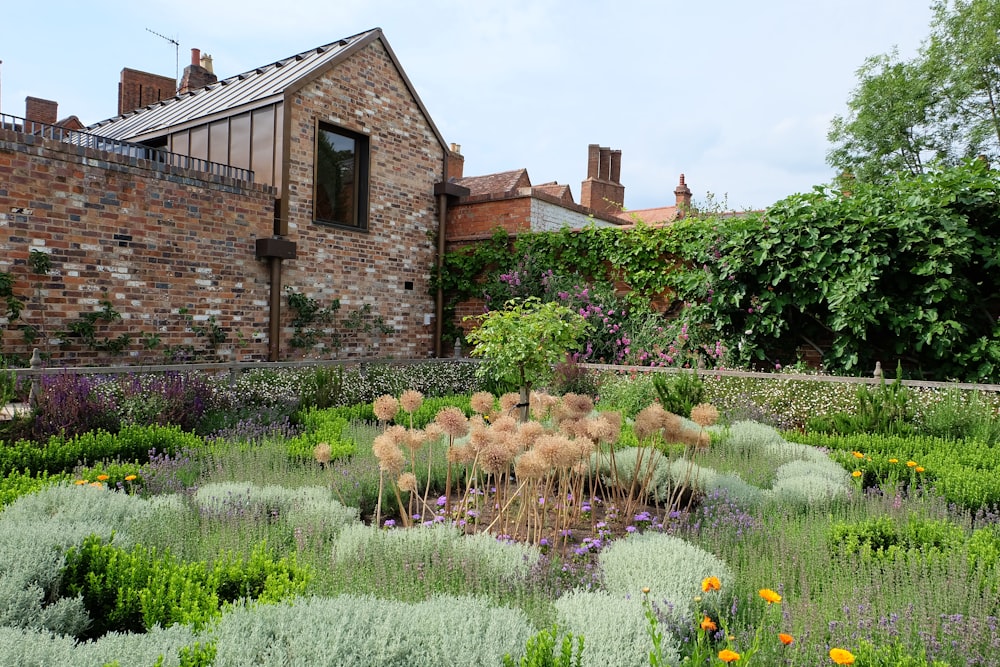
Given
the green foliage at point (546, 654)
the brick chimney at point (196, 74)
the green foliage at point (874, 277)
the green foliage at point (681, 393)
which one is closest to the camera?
the green foliage at point (546, 654)

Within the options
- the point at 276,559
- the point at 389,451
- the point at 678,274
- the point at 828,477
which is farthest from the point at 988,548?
the point at 678,274

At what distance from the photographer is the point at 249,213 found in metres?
9.43

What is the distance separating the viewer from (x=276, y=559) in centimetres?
297

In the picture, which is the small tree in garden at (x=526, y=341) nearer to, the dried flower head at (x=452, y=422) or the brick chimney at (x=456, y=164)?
the dried flower head at (x=452, y=422)

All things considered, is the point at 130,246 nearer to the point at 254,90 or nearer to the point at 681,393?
the point at 254,90

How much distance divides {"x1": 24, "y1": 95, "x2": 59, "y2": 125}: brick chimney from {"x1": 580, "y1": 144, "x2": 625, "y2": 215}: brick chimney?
19849 mm

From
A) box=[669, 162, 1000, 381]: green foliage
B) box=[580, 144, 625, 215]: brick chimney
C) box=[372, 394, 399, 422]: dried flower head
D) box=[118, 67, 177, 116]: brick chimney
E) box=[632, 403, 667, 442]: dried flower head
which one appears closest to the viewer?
box=[632, 403, 667, 442]: dried flower head

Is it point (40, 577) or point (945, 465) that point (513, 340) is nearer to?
point (945, 465)

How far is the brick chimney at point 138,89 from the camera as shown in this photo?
58.6 ft

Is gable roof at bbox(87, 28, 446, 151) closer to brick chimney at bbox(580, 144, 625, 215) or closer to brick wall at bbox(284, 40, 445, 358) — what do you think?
brick wall at bbox(284, 40, 445, 358)

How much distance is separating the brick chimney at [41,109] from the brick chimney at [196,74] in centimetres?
831

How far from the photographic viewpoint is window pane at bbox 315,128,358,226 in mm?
10531

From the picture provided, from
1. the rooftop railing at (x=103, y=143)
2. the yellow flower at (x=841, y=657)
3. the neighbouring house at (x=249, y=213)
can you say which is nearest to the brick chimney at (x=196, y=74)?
the neighbouring house at (x=249, y=213)

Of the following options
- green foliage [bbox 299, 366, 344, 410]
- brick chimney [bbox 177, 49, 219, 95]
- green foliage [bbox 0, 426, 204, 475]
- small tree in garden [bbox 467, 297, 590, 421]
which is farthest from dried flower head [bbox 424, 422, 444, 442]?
brick chimney [bbox 177, 49, 219, 95]
